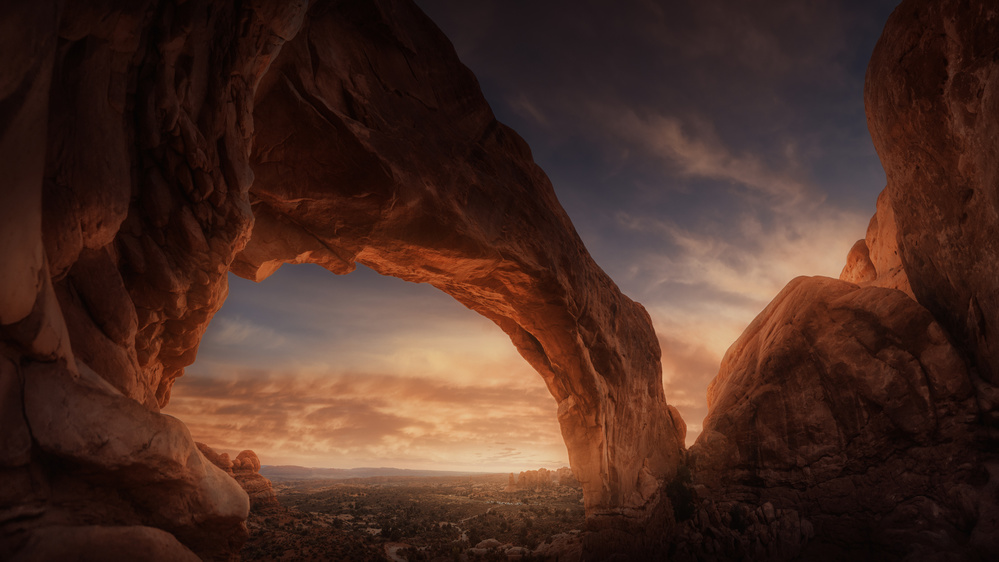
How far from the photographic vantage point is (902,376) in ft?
44.2

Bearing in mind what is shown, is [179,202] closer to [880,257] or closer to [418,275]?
[418,275]

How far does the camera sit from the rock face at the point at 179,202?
12.1 feet

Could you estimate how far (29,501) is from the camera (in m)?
3.69

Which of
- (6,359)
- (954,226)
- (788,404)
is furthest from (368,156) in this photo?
(788,404)

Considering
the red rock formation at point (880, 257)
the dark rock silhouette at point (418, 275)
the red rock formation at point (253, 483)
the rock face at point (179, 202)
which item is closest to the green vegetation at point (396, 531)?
the red rock formation at point (253, 483)

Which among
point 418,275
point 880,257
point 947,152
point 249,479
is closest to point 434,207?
point 418,275

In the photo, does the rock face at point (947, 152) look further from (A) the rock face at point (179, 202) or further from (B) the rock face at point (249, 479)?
(B) the rock face at point (249, 479)

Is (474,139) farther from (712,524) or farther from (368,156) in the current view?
(712,524)

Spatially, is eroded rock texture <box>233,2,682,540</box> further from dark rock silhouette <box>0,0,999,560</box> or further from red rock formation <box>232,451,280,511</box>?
red rock formation <box>232,451,280,511</box>

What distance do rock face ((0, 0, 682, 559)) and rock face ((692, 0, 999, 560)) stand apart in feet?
34.3

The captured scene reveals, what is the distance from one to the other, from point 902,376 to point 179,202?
19.1 m

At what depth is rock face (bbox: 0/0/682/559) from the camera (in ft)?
12.1

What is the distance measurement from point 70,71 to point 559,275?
1227 centimetres

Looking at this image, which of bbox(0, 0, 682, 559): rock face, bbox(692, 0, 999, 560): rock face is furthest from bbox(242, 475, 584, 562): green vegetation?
bbox(0, 0, 682, 559): rock face
